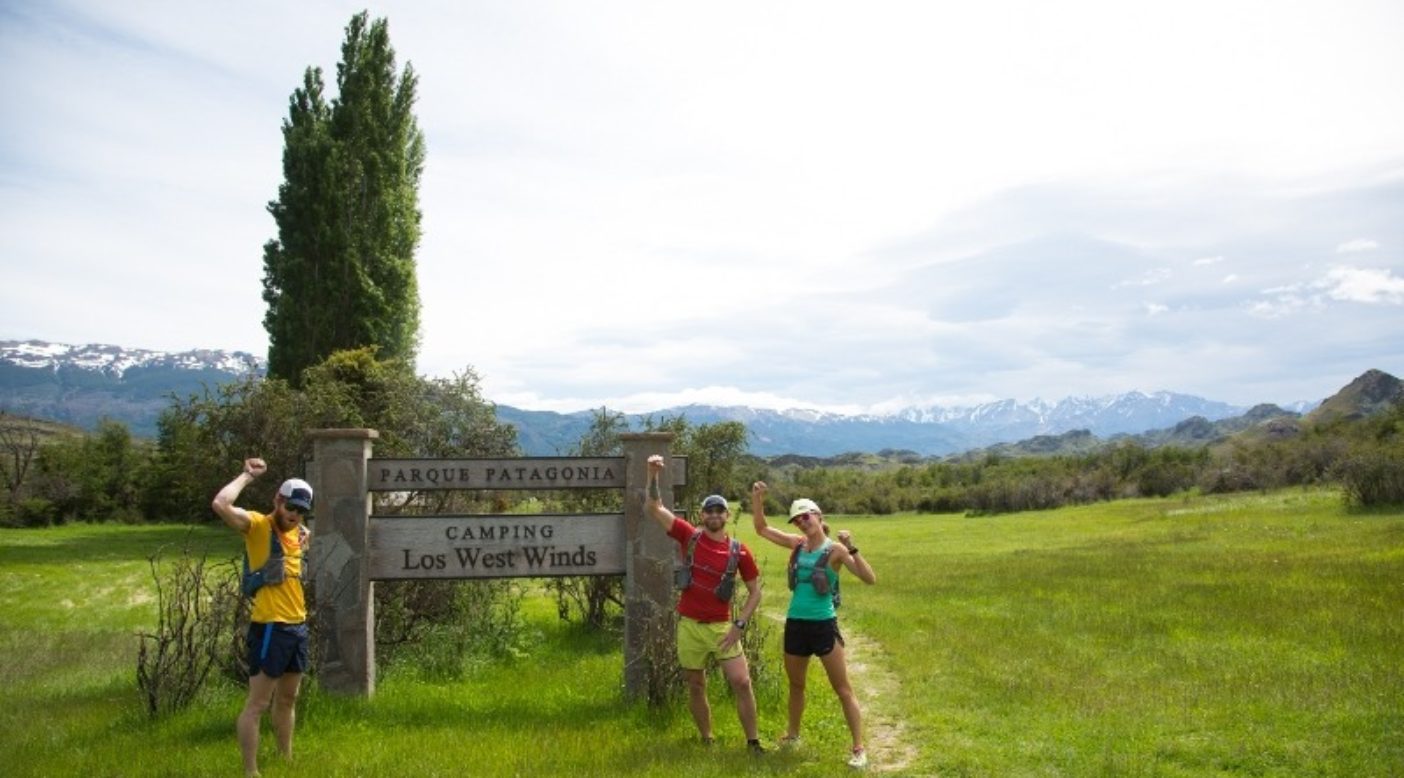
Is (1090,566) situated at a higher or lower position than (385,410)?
lower

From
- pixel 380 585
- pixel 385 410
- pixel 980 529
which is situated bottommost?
pixel 980 529

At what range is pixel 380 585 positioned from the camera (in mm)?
12383

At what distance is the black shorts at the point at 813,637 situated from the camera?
8523mm

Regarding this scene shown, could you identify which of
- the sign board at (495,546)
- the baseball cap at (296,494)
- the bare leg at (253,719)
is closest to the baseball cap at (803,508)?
the sign board at (495,546)

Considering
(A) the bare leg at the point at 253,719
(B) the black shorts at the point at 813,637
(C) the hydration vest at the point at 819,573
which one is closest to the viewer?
(A) the bare leg at the point at 253,719

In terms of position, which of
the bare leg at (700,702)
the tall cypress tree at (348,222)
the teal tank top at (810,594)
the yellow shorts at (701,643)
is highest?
the tall cypress tree at (348,222)

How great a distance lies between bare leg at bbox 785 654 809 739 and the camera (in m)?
8.70

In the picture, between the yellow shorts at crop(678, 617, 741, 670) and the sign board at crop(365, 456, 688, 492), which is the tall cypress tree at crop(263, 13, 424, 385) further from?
the yellow shorts at crop(678, 617, 741, 670)

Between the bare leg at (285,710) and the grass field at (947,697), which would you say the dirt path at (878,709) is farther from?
the bare leg at (285,710)

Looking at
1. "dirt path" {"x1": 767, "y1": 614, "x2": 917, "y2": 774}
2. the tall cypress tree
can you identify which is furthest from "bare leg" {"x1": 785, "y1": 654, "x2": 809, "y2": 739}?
the tall cypress tree

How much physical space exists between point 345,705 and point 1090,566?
20.7 m

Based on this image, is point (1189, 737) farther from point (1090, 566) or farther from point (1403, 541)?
point (1403, 541)

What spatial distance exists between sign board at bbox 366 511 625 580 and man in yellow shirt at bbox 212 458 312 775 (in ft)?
8.64

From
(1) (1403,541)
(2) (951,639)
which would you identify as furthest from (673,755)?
(1) (1403,541)
